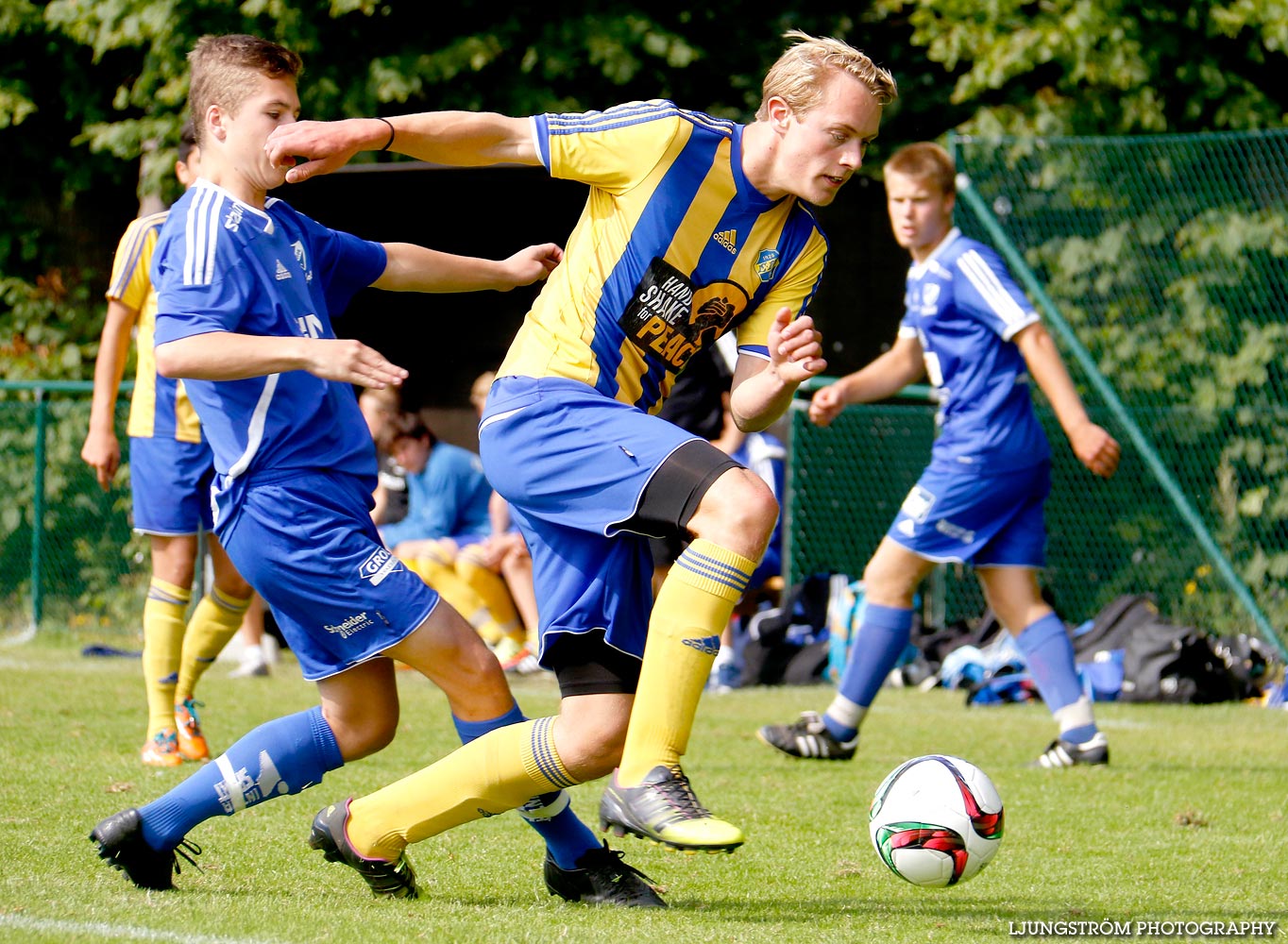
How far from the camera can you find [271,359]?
3369 mm

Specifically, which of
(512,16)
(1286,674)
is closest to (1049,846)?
(1286,674)

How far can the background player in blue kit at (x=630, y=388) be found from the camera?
325cm

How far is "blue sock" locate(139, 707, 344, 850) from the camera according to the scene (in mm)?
3676

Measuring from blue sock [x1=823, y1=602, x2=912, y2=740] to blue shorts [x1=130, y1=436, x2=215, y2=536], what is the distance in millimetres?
2624

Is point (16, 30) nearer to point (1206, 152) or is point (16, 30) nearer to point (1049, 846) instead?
point (1206, 152)

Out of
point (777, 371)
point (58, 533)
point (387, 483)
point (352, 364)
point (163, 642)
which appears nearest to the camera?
point (352, 364)

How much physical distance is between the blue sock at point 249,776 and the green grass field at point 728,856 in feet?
0.55

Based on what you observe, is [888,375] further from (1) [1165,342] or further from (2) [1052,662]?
(1) [1165,342]

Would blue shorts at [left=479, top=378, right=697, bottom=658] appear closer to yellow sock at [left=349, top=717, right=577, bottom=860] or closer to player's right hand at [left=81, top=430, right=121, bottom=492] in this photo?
yellow sock at [left=349, top=717, right=577, bottom=860]

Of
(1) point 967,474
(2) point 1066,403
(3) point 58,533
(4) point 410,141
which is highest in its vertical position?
(4) point 410,141

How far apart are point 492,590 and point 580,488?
663 centimetres

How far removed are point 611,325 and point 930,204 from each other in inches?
127

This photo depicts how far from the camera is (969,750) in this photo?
21.8ft

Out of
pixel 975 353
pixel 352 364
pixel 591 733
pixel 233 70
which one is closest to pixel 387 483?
pixel 975 353
